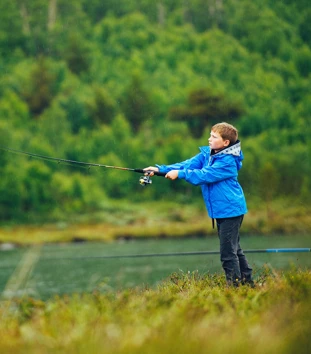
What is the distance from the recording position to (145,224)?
66438 mm

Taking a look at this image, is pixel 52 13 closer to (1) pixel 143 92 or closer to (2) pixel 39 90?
(2) pixel 39 90

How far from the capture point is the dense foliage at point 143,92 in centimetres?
7462

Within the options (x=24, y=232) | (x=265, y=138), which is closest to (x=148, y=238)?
(x=24, y=232)

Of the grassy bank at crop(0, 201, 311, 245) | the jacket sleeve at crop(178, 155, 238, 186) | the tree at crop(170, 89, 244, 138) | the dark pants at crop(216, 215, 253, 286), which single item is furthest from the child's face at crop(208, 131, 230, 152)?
the tree at crop(170, 89, 244, 138)

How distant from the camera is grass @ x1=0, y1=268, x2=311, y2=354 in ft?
12.6

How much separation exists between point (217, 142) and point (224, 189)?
0.38m

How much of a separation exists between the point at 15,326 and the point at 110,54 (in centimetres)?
11636

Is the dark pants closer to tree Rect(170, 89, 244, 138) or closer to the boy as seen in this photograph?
the boy

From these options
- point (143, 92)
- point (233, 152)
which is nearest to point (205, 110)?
point (143, 92)

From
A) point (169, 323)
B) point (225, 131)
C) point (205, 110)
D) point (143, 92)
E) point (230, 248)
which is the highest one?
point (225, 131)

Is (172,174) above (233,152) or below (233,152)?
below

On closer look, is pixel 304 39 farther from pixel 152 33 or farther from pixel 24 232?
pixel 24 232

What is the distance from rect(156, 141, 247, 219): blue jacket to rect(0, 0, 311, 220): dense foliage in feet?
199

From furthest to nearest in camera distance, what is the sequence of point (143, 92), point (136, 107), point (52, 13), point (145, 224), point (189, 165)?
point (52, 13), point (143, 92), point (136, 107), point (145, 224), point (189, 165)
